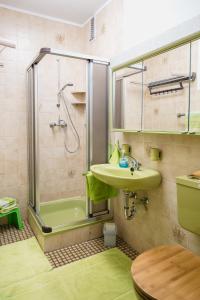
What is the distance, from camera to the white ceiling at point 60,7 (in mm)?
2525

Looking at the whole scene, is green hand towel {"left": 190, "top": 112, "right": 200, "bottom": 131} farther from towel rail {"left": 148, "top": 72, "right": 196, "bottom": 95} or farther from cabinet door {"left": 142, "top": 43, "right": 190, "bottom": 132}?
towel rail {"left": 148, "top": 72, "right": 196, "bottom": 95}

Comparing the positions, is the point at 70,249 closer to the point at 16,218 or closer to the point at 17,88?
the point at 16,218

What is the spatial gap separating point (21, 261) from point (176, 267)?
1423 millimetres

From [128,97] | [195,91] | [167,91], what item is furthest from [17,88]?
[195,91]

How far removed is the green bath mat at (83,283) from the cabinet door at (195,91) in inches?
50.3

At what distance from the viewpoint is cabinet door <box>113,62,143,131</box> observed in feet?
6.62

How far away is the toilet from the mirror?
46 cm

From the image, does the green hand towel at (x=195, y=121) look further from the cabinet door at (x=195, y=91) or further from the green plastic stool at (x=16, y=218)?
the green plastic stool at (x=16, y=218)

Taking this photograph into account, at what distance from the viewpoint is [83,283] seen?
5.75ft

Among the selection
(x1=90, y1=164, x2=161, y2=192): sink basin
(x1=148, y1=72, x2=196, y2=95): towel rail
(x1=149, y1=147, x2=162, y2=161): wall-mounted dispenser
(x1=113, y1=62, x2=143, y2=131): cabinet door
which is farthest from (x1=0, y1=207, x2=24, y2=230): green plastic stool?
(x1=148, y1=72, x2=196, y2=95): towel rail

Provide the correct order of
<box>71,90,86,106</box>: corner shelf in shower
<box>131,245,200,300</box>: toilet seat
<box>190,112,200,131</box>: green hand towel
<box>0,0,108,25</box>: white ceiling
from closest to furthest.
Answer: <box>131,245,200,300</box>: toilet seat
<box>190,112,200,131</box>: green hand towel
<box>0,0,108,25</box>: white ceiling
<box>71,90,86,106</box>: corner shelf in shower

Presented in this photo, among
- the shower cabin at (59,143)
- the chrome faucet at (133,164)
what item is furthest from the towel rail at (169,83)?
the shower cabin at (59,143)

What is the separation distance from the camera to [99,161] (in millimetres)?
2346

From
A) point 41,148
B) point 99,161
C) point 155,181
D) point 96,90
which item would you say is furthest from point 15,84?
point 155,181
